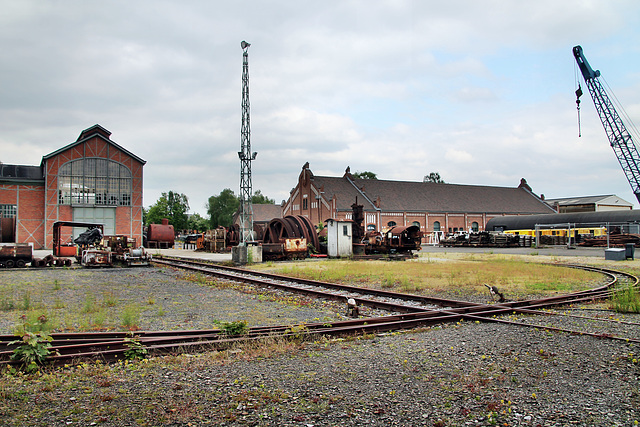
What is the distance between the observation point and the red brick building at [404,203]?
5516 centimetres

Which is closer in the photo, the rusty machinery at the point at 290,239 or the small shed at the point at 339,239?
the rusty machinery at the point at 290,239

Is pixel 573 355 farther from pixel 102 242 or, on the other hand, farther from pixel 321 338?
pixel 102 242

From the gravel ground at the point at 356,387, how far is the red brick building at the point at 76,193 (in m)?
40.2

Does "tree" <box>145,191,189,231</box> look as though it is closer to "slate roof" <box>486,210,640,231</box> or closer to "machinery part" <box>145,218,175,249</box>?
"machinery part" <box>145,218,175,249</box>

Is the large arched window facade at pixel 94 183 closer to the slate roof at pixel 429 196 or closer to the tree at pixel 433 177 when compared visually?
the slate roof at pixel 429 196

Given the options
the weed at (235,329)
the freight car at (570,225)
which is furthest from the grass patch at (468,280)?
the freight car at (570,225)

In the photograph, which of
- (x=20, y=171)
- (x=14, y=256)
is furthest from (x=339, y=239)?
(x=20, y=171)

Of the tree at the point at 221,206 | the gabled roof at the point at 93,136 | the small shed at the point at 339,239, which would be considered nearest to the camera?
the small shed at the point at 339,239

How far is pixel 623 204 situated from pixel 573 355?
78.4 metres

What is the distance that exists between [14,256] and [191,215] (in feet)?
291

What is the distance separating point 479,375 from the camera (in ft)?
14.4

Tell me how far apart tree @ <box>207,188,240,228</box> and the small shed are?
2899 inches

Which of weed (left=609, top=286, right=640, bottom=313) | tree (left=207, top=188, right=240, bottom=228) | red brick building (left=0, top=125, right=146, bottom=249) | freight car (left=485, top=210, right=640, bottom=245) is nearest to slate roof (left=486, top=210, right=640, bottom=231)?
freight car (left=485, top=210, right=640, bottom=245)

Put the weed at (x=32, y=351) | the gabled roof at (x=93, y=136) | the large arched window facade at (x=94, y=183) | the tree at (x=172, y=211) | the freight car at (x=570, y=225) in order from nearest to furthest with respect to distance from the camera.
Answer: the weed at (x=32, y=351)
the gabled roof at (x=93, y=136)
the large arched window facade at (x=94, y=183)
the freight car at (x=570, y=225)
the tree at (x=172, y=211)
